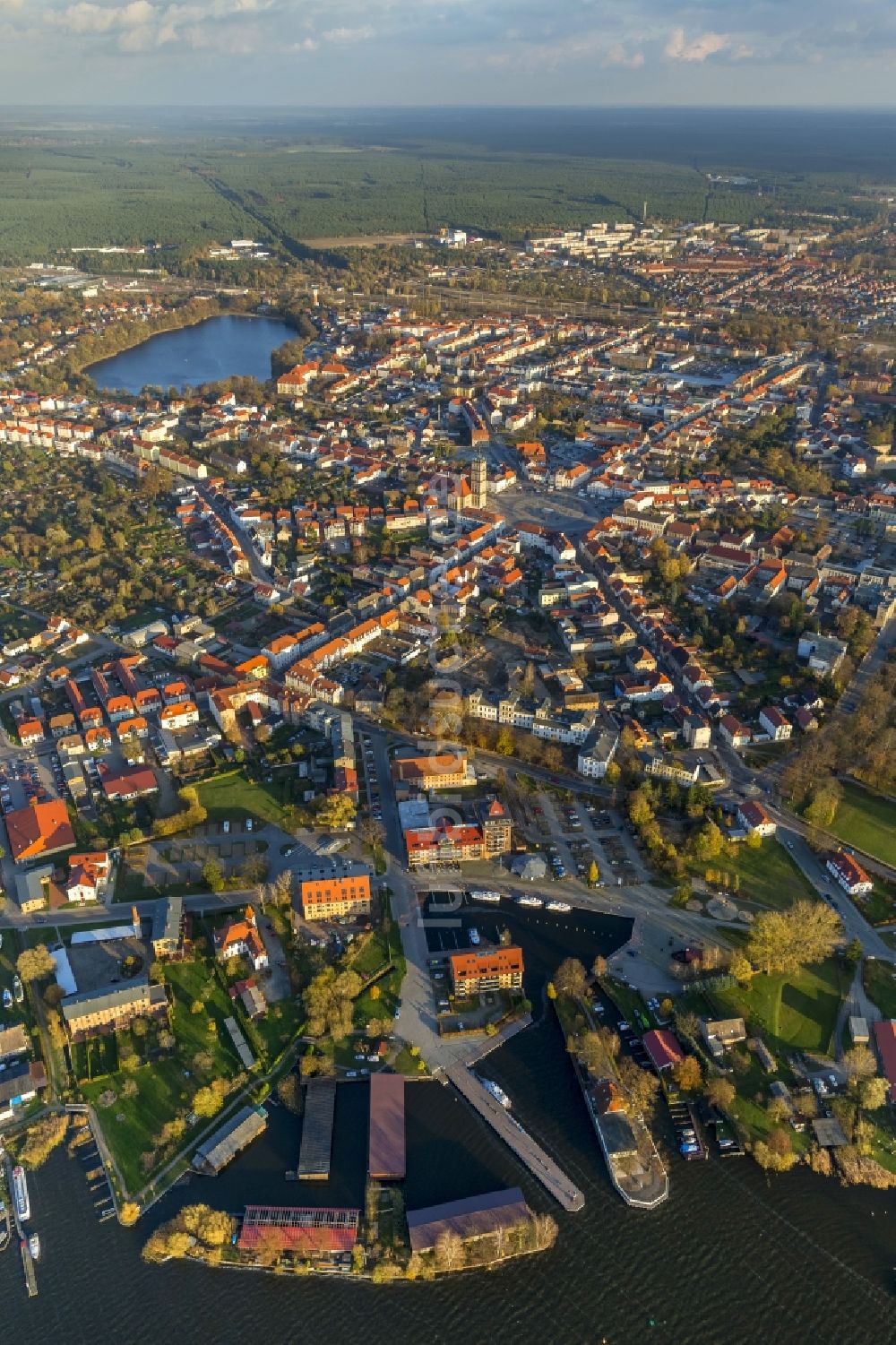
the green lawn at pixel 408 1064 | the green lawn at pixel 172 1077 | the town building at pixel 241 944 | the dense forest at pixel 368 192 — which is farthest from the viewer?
the dense forest at pixel 368 192

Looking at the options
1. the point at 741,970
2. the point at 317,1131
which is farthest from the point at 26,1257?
the point at 741,970

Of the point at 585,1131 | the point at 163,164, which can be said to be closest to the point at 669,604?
the point at 585,1131

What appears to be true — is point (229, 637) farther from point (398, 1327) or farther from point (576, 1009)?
point (398, 1327)

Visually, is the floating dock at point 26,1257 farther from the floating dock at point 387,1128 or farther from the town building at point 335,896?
the town building at point 335,896

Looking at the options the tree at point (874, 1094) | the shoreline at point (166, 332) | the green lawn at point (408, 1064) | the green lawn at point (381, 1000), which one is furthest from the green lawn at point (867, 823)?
the shoreline at point (166, 332)

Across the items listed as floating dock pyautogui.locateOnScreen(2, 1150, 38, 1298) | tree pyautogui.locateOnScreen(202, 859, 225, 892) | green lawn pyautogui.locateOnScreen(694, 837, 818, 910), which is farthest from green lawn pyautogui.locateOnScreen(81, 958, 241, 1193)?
green lawn pyautogui.locateOnScreen(694, 837, 818, 910)

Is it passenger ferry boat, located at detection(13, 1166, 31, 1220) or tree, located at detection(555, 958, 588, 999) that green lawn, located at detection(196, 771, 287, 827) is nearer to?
tree, located at detection(555, 958, 588, 999)
